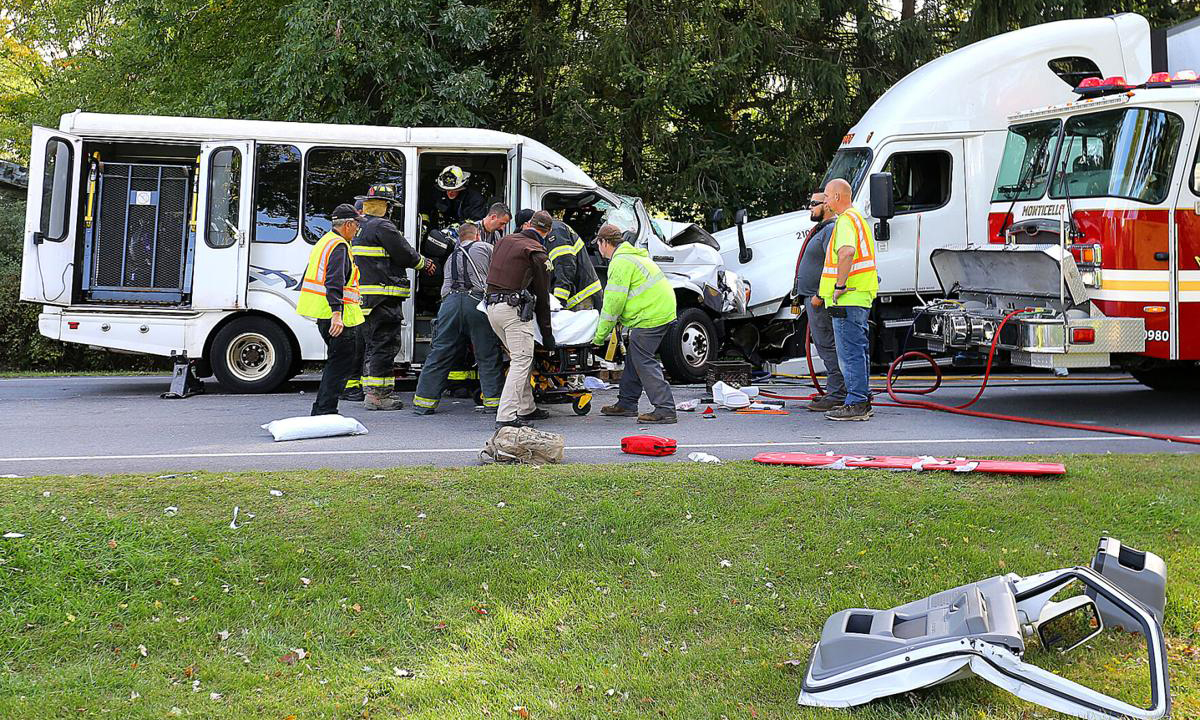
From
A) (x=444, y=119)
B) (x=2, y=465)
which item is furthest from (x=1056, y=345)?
(x=444, y=119)

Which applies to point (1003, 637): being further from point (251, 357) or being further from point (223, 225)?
point (223, 225)

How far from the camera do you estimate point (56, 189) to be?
11.4 metres

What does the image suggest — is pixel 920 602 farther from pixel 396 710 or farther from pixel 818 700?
pixel 396 710

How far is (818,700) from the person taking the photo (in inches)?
162

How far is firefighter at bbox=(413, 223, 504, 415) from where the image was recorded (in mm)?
9750

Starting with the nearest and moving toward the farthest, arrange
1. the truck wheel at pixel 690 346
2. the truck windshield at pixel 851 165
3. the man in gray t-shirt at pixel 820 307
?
the man in gray t-shirt at pixel 820 307
the truck wheel at pixel 690 346
the truck windshield at pixel 851 165

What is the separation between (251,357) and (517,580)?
753cm

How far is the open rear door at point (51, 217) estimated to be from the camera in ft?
37.0

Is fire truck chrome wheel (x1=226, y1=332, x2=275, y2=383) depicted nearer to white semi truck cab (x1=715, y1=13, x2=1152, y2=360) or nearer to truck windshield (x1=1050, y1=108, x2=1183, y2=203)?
white semi truck cab (x1=715, y1=13, x2=1152, y2=360)

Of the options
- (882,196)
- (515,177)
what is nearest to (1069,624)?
(882,196)

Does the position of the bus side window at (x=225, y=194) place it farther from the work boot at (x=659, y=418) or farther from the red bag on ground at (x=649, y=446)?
the red bag on ground at (x=649, y=446)

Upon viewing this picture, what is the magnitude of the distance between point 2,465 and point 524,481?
3658mm

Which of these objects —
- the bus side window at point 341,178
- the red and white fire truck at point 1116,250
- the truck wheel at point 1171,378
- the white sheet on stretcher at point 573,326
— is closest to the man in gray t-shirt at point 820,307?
the red and white fire truck at point 1116,250

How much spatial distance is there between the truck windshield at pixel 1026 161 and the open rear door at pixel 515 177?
16.5ft
